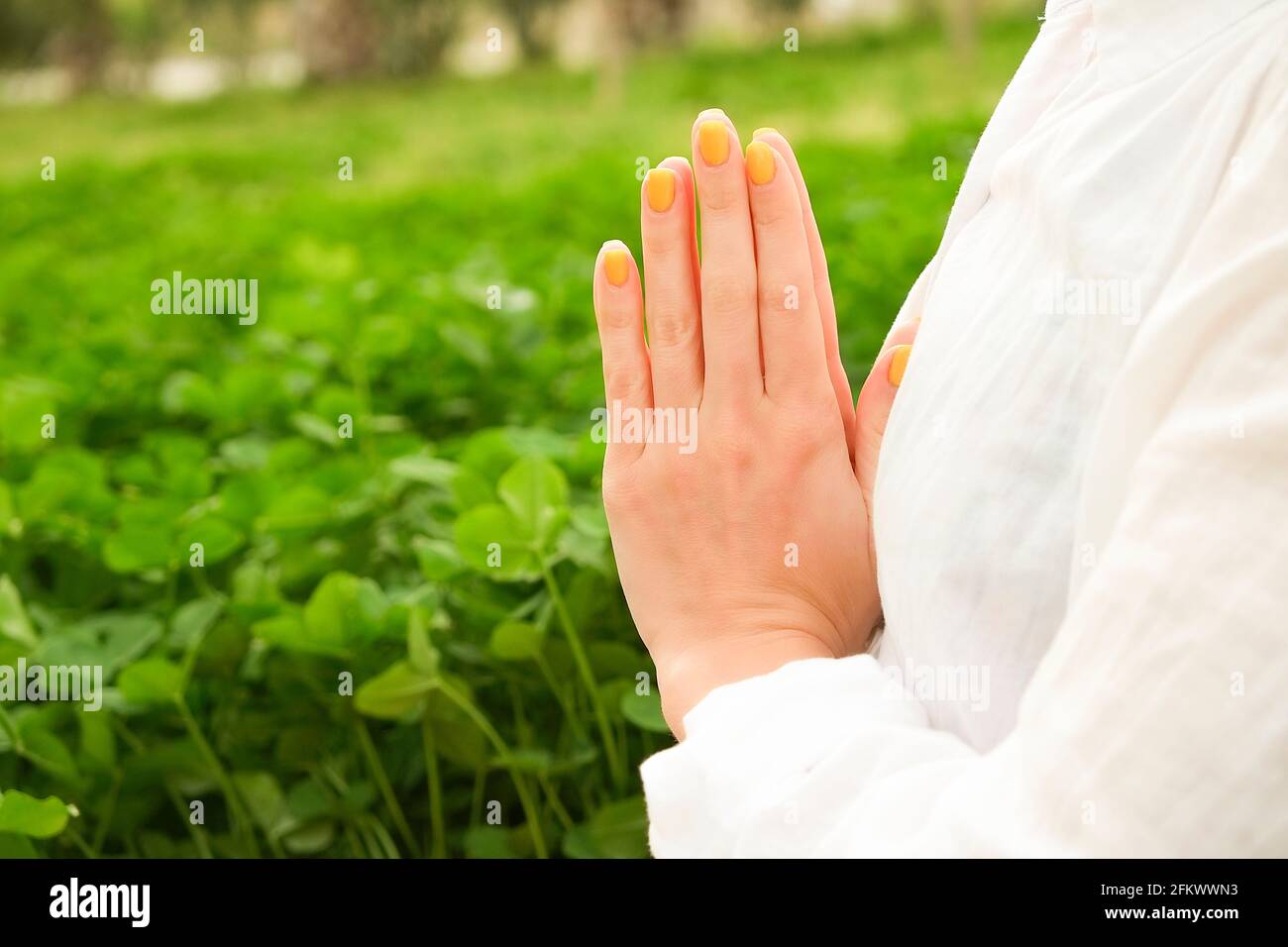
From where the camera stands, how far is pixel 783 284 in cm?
82

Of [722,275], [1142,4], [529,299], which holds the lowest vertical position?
[722,275]

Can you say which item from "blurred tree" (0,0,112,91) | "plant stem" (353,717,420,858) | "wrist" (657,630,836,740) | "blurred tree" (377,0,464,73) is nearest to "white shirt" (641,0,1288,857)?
"wrist" (657,630,836,740)

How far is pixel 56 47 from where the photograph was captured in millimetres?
20484

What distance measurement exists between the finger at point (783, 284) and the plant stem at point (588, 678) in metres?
0.59

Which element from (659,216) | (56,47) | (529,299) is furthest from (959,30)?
(56,47)

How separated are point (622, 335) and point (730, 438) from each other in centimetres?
10

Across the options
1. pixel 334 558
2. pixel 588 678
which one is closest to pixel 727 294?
pixel 588 678

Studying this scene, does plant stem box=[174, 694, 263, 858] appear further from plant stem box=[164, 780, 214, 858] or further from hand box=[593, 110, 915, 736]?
hand box=[593, 110, 915, 736]

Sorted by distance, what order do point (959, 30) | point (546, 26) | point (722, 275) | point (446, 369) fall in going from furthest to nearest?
point (546, 26) → point (959, 30) → point (446, 369) → point (722, 275)

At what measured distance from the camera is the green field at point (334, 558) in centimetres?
140

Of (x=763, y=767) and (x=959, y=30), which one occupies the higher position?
(x=959, y=30)

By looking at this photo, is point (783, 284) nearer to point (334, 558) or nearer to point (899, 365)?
point (899, 365)

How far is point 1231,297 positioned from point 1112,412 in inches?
2.8
